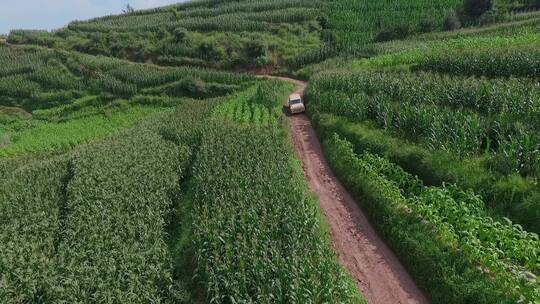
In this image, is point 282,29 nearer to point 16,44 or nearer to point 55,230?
point 16,44

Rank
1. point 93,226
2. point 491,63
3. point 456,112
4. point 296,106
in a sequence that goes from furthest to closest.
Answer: point 296,106 < point 491,63 < point 456,112 < point 93,226

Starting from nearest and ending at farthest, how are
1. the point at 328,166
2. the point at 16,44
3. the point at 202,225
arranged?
the point at 202,225, the point at 328,166, the point at 16,44

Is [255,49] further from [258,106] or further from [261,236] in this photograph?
[261,236]

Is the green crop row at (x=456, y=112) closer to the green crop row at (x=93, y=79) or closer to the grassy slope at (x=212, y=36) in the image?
the green crop row at (x=93, y=79)

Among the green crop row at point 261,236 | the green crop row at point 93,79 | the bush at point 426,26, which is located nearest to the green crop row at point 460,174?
the green crop row at point 261,236

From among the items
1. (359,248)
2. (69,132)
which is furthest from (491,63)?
(69,132)

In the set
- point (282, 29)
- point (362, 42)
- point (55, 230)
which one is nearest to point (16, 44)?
point (282, 29)
